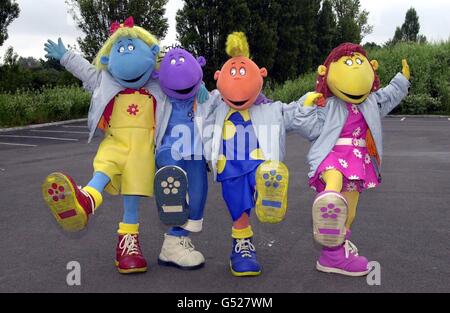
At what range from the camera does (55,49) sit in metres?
4.35

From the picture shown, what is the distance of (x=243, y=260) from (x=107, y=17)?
23.6 m

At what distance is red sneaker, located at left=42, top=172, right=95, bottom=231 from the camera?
345 centimetres

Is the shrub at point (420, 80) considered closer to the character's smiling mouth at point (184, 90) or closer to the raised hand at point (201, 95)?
the raised hand at point (201, 95)

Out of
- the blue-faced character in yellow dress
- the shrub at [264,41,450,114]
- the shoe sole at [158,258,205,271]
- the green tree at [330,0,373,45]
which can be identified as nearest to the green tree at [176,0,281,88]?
the shrub at [264,41,450,114]

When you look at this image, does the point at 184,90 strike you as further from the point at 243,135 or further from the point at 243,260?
the point at 243,260

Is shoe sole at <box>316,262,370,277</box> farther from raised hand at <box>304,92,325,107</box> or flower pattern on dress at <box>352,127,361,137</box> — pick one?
raised hand at <box>304,92,325,107</box>

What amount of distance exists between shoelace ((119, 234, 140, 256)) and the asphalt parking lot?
0.59ft

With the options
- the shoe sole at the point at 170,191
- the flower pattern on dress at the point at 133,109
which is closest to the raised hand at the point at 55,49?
the flower pattern on dress at the point at 133,109

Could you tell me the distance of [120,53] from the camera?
4.03 meters

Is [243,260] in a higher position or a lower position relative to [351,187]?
lower

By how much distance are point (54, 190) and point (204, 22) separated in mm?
19292

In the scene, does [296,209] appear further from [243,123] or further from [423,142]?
[423,142]

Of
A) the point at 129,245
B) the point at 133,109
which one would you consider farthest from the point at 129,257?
the point at 133,109
